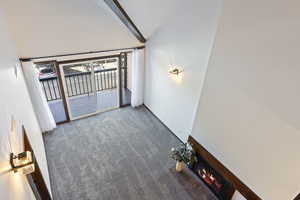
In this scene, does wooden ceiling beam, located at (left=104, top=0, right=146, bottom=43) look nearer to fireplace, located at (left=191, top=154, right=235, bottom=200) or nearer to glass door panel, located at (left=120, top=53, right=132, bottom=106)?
glass door panel, located at (left=120, top=53, right=132, bottom=106)

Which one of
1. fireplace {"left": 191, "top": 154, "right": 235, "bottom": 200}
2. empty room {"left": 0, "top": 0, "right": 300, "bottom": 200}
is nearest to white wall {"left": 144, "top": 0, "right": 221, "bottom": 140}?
empty room {"left": 0, "top": 0, "right": 300, "bottom": 200}

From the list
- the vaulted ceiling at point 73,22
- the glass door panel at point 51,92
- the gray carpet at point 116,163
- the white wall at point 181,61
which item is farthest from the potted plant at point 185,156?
the glass door panel at point 51,92

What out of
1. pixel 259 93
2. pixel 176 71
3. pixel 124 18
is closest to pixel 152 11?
pixel 124 18

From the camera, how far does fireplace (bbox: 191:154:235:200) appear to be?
10.7ft

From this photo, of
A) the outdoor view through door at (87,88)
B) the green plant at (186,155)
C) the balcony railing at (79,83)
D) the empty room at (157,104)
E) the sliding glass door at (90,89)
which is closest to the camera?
the empty room at (157,104)

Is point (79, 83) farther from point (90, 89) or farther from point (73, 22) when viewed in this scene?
point (73, 22)

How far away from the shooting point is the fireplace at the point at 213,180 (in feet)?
10.7

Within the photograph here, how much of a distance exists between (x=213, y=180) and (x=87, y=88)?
5.25 metres

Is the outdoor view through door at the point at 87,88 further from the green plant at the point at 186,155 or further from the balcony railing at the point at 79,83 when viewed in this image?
the green plant at the point at 186,155

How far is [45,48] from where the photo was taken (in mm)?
3971

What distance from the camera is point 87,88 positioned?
6.73 meters

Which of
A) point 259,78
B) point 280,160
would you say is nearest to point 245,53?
point 259,78

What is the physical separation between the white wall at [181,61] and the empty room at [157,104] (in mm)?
28

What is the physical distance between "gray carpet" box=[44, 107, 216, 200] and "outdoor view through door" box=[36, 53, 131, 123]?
67 cm
